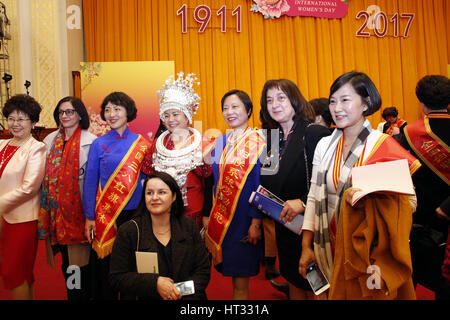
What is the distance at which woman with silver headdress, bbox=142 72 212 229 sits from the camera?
1.79 meters

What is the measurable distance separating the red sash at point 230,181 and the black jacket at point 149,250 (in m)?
0.28

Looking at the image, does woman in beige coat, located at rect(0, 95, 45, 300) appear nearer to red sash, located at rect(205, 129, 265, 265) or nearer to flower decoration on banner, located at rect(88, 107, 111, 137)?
red sash, located at rect(205, 129, 265, 265)

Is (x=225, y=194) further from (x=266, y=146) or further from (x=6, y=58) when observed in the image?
(x=6, y=58)

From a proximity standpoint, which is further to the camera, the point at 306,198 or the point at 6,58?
the point at 6,58

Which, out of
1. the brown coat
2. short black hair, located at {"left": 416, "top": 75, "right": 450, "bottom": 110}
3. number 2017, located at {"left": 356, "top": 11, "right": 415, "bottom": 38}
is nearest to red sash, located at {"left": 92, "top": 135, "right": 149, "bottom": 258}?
the brown coat

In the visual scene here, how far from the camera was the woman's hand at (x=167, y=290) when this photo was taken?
128 cm

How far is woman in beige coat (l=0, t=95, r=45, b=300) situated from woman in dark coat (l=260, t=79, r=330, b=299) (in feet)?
3.93

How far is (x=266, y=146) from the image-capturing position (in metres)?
1.69

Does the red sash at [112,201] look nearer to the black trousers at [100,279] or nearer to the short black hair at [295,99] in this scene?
the black trousers at [100,279]

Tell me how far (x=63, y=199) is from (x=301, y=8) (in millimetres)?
4555

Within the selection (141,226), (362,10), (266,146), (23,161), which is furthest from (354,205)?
(362,10)

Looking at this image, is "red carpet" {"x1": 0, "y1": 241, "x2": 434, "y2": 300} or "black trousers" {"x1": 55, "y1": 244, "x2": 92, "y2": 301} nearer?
"black trousers" {"x1": 55, "y1": 244, "x2": 92, "y2": 301}

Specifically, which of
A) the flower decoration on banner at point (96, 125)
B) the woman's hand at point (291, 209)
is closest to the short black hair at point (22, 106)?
the woman's hand at point (291, 209)
